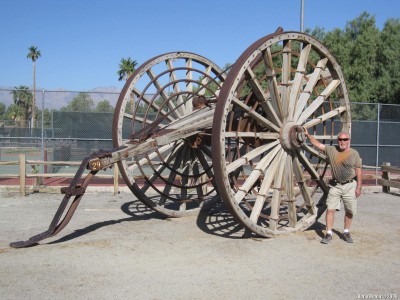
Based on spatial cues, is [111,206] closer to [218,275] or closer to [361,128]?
[218,275]

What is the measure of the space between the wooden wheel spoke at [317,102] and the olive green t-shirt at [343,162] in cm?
57

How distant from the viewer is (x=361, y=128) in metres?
16.9

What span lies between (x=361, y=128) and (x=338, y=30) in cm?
1562

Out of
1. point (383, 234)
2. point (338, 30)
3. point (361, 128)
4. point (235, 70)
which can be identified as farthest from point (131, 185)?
point (338, 30)

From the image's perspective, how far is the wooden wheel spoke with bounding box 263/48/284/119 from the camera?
212 inches

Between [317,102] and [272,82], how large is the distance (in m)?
1.01

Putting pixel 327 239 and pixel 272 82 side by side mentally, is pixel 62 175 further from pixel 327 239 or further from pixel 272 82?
pixel 327 239

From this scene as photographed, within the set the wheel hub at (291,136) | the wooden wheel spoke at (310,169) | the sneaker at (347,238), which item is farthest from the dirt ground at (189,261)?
the wheel hub at (291,136)

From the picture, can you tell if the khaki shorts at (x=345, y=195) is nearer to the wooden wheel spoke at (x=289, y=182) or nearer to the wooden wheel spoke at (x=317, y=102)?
the wooden wheel spoke at (x=289, y=182)

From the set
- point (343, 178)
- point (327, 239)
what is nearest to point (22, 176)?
point (327, 239)

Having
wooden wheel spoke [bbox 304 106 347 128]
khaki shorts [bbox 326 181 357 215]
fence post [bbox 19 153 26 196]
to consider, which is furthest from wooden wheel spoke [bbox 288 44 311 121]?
fence post [bbox 19 153 26 196]

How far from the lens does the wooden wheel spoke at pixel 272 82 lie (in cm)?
539

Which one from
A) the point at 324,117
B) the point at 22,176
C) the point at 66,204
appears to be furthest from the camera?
the point at 22,176

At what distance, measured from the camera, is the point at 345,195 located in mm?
5711
